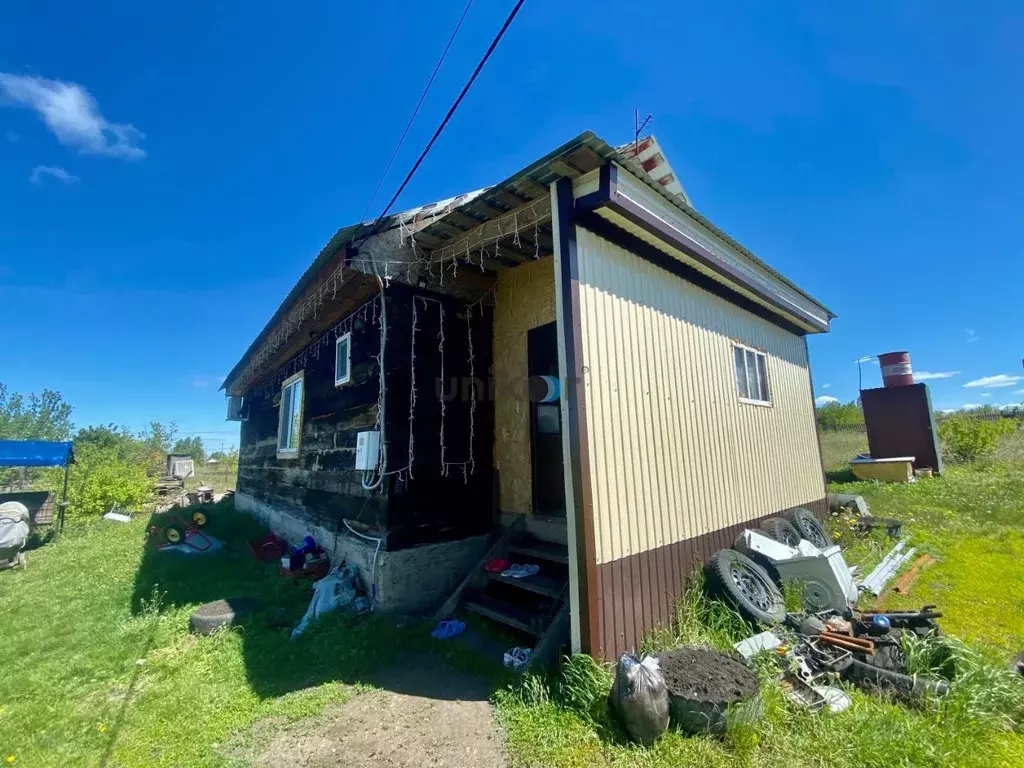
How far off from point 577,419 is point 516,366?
2097 millimetres

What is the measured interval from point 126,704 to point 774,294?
8.54 metres

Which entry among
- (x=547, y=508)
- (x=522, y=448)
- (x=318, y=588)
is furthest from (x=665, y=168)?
(x=318, y=588)

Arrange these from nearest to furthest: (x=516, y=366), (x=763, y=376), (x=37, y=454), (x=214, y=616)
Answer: (x=214, y=616) < (x=516, y=366) < (x=763, y=376) < (x=37, y=454)

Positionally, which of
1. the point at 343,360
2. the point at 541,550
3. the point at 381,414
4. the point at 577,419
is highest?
the point at 343,360

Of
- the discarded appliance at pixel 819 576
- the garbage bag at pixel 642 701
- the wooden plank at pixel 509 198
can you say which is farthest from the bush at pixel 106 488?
the discarded appliance at pixel 819 576

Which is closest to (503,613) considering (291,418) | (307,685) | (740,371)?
(307,685)

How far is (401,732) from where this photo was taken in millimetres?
2803

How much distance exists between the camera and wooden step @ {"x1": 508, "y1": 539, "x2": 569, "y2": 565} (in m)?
Result: 4.30

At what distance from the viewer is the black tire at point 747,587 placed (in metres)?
4.01

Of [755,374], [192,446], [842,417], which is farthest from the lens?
[192,446]

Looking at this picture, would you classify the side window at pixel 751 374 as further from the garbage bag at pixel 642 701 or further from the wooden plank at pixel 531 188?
the garbage bag at pixel 642 701

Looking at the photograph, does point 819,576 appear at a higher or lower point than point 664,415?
lower

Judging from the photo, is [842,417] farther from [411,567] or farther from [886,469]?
[411,567]

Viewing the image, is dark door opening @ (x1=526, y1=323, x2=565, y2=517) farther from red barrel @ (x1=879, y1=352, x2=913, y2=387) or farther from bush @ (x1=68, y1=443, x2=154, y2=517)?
red barrel @ (x1=879, y1=352, x2=913, y2=387)
